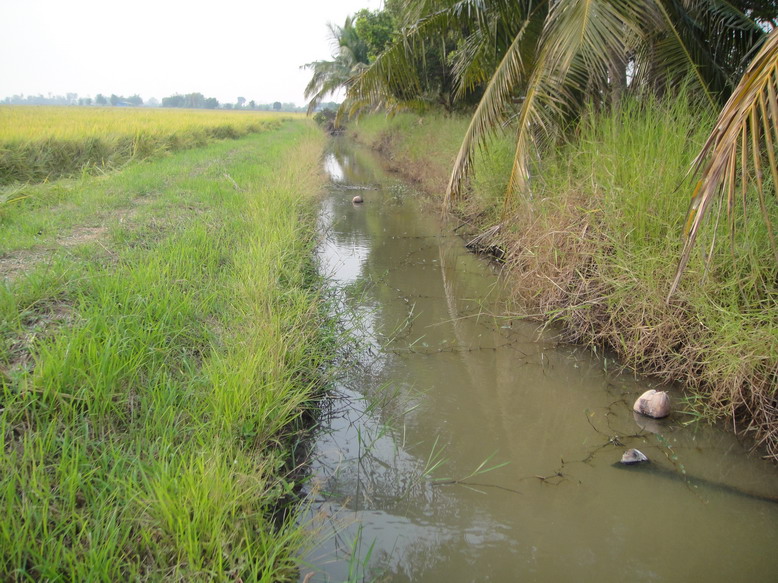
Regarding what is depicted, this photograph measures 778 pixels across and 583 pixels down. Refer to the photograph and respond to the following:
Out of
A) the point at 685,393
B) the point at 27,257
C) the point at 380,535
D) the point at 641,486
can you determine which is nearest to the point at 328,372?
the point at 380,535

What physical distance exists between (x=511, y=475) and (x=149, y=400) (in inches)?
66.8

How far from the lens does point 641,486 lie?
2350mm

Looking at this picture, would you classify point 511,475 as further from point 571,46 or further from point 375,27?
point 375,27

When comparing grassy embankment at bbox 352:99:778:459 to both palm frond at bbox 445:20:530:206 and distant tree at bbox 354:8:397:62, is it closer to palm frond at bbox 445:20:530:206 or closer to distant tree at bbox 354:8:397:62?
palm frond at bbox 445:20:530:206

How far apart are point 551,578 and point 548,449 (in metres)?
0.82

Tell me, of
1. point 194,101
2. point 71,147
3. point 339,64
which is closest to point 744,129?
point 71,147

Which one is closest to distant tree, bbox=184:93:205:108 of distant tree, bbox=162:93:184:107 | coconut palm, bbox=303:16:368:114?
distant tree, bbox=162:93:184:107

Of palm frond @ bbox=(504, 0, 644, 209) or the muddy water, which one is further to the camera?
palm frond @ bbox=(504, 0, 644, 209)

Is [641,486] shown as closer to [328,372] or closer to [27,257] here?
[328,372]

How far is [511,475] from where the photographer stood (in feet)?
7.91

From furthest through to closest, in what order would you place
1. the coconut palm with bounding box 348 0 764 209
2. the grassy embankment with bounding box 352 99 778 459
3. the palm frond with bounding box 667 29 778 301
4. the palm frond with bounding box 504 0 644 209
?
the coconut palm with bounding box 348 0 764 209 → the palm frond with bounding box 504 0 644 209 → the grassy embankment with bounding box 352 99 778 459 → the palm frond with bounding box 667 29 778 301

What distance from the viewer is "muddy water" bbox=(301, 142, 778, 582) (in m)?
1.95

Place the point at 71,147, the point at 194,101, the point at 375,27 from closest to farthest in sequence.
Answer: the point at 71,147, the point at 375,27, the point at 194,101

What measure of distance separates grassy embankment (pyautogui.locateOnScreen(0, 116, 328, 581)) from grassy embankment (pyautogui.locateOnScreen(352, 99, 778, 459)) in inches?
75.1
